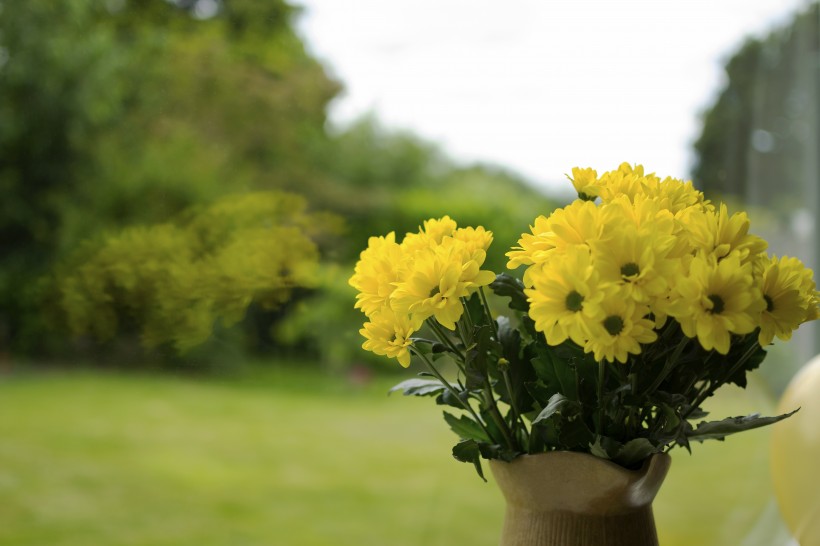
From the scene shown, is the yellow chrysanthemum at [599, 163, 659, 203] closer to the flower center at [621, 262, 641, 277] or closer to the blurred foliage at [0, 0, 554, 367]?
the flower center at [621, 262, 641, 277]

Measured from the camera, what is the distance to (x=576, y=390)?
2.27 ft

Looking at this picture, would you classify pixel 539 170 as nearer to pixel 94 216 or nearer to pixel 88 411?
pixel 94 216

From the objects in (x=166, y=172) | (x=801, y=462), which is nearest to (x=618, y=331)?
(x=801, y=462)

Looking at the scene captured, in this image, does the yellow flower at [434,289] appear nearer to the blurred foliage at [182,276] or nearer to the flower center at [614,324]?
the flower center at [614,324]

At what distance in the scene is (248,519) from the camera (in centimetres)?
187

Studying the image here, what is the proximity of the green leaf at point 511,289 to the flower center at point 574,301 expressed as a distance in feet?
0.50

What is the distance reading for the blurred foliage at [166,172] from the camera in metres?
1.60

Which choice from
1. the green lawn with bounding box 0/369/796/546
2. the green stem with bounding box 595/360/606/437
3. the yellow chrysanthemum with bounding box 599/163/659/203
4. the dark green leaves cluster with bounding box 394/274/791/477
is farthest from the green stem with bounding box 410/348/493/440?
the green lawn with bounding box 0/369/796/546

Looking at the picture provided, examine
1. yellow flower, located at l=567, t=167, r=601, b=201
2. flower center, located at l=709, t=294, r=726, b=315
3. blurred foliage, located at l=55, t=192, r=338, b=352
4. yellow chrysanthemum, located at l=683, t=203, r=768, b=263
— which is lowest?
flower center, located at l=709, t=294, r=726, b=315

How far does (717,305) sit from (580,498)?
0.21 metres

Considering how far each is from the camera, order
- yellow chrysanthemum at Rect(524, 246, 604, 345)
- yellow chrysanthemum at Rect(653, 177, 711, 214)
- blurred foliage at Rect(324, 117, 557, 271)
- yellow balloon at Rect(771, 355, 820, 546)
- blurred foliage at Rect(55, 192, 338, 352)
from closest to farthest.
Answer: yellow chrysanthemum at Rect(524, 246, 604, 345) → yellow chrysanthemum at Rect(653, 177, 711, 214) → yellow balloon at Rect(771, 355, 820, 546) → blurred foliage at Rect(55, 192, 338, 352) → blurred foliage at Rect(324, 117, 557, 271)

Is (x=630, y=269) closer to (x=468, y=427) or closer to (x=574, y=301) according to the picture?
(x=574, y=301)

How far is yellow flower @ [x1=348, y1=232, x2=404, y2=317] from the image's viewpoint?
0.68m

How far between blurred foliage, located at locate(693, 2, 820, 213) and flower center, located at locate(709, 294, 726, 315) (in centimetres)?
178
